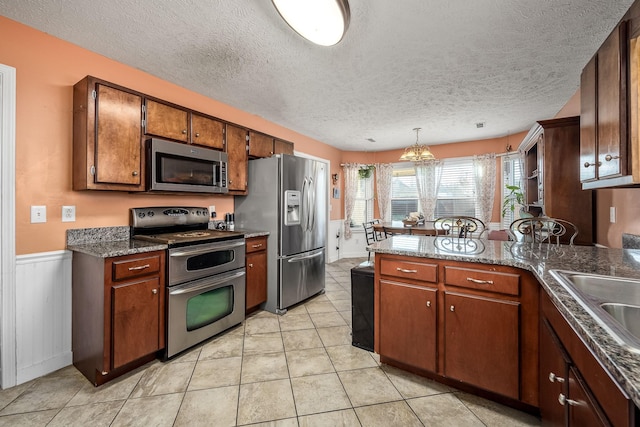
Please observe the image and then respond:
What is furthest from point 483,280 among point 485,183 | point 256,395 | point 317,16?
point 485,183

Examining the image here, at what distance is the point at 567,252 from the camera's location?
1762mm

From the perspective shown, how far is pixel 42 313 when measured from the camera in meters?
1.95

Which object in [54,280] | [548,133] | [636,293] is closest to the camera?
[636,293]

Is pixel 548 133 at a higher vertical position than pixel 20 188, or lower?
higher

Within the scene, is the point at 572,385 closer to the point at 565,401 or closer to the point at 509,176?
the point at 565,401

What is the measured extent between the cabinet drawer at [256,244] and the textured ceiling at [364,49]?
1.62 metres

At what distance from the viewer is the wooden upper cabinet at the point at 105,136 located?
1983 millimetres

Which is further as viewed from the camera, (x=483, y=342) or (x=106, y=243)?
(x=106, y=243)

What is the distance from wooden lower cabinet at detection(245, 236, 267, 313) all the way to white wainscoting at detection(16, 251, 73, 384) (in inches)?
55.9

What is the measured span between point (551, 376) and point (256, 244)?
8.23 ft

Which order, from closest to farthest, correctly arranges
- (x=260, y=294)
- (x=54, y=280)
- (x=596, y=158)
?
(x=596, y=158), (x=54, y=280), (x=260, y=294)

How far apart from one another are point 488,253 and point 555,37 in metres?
1.72

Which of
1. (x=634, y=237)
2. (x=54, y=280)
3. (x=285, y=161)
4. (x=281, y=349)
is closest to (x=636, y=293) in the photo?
(x=634, y=237)

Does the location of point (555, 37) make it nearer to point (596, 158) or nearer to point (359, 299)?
point (596, 158)
